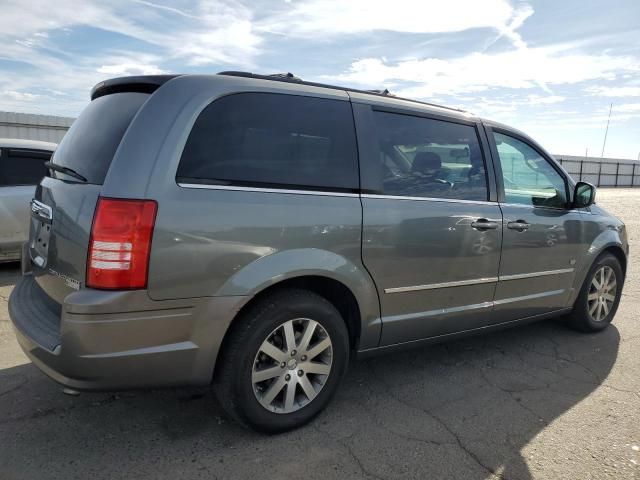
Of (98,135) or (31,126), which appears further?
(31,126)

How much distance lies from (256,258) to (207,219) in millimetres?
307

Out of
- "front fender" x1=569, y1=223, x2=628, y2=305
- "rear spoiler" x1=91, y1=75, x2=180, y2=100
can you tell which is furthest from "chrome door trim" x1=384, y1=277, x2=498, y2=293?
"rear spoiler" x1=91, y1=75, x2=180, y2=100

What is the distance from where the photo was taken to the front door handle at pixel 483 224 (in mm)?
3410

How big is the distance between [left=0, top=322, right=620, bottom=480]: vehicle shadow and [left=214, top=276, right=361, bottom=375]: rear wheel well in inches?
18.9

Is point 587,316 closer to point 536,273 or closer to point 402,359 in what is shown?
point 536,273

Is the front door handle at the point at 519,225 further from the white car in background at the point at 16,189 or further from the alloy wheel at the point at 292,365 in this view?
the white car in background at the point at 16,189

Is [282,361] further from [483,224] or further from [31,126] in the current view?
[31,126]

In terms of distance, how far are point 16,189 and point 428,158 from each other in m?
4.76

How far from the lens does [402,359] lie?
3.93m

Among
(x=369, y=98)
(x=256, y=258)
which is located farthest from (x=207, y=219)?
(x=369, y=98)

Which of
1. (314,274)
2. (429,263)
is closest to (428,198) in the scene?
(429,263)

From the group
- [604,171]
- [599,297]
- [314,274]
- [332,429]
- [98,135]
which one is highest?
[604,171]

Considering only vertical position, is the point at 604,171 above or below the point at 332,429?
above

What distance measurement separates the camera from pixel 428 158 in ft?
11.0
